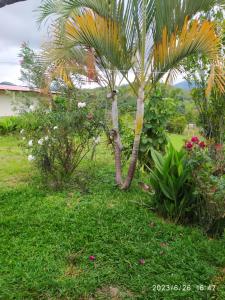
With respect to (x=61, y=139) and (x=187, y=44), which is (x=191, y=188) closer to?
(x=187, y=44)

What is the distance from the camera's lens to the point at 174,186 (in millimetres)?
3334

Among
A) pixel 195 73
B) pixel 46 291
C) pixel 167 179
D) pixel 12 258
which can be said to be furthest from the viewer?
pixel 195 73

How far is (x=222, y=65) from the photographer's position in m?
3.41

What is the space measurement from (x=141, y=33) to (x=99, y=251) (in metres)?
2.76

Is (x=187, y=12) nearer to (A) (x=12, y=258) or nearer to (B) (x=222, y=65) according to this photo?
(B) (x=222, y=65)

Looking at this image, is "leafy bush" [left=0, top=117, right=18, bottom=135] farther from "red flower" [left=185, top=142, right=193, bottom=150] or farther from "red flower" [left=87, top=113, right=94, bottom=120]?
"red flower" [left=185, top=142, right=193, bottom=150]

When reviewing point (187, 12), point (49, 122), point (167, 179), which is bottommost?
point (167, 179)

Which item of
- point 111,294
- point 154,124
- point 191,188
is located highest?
point 154,124

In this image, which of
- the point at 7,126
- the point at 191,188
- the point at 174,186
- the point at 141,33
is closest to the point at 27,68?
the point at 7,126

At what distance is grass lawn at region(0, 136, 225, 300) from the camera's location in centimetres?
227

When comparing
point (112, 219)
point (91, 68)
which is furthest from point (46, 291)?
point (91, 68)

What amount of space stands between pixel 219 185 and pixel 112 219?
130 cm

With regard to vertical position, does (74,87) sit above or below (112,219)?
above

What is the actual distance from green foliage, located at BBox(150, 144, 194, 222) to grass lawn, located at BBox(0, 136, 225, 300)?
0.18 meters
